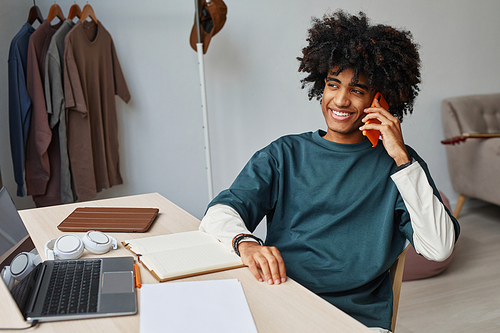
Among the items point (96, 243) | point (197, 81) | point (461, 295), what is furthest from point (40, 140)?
point (461, 295)

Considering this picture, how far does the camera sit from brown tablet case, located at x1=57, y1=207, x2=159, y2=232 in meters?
1.24

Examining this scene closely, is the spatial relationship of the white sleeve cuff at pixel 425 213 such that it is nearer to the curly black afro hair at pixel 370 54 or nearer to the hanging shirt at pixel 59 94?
the curly black afro hair at pixel 370 54

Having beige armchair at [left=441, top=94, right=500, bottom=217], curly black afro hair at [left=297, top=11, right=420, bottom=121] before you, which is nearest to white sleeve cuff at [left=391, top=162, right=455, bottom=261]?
curly black afro hair at [left=297, top=11, right=420, bottom=121]

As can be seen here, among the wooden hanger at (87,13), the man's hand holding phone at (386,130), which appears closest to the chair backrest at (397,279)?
the man's hand holding phone at (386,130)

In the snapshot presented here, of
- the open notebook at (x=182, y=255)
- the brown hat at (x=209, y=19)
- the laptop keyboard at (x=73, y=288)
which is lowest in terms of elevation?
the open notebook at (x=182, y=255)

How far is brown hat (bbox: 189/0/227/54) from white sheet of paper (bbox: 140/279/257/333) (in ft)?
6.34

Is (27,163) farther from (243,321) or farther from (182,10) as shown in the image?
(243,321)

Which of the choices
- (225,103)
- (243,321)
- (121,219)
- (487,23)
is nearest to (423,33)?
(487,23)

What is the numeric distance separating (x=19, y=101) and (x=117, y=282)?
1.73 m

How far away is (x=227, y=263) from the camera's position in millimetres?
986

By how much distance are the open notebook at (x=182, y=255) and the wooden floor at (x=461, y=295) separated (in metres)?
1.29

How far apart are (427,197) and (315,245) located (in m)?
0.31

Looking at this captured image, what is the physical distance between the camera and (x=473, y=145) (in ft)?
10.7

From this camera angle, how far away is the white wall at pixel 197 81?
2707 mm
